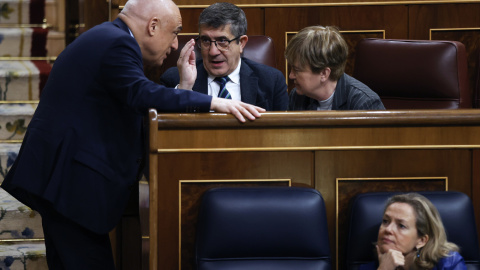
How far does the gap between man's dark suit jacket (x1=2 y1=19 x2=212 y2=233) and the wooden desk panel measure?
56 millimetres

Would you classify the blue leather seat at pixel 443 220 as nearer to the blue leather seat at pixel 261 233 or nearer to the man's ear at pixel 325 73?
the blue leather seat at pixel 261 233

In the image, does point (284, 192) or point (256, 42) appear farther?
point (256, 42)

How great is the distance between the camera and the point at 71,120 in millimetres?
1083

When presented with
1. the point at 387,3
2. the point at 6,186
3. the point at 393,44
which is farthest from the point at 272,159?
the point at 387,3

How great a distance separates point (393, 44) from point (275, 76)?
0.91ft

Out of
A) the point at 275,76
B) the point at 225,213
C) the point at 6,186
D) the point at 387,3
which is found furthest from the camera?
the point at 387,3

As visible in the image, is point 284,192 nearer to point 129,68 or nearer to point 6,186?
point 129,68

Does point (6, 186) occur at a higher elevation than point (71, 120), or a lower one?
lower

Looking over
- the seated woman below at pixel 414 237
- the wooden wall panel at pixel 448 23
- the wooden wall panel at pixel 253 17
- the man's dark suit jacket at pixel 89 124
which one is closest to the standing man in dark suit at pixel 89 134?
the man's dark suit jacket at pixel 89 124

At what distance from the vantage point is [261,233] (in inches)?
40.6

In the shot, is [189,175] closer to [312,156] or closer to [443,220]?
[312,156]

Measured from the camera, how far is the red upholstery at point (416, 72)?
147 centimetres

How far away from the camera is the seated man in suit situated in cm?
136

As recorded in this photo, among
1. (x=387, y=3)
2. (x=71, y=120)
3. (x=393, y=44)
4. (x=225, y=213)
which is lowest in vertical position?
(x=225, y=213)
